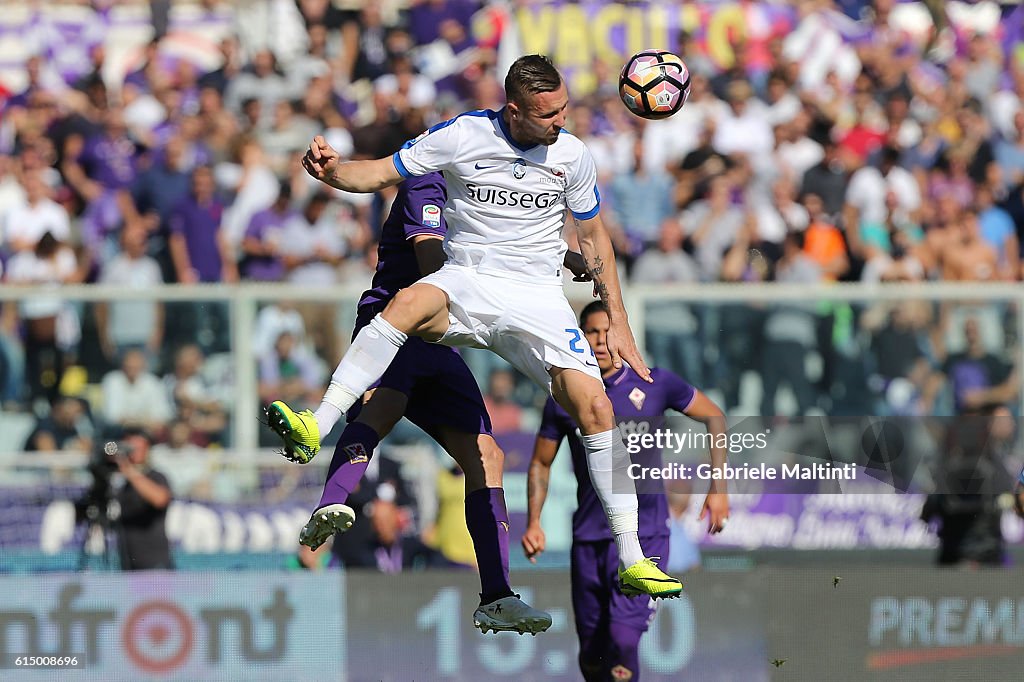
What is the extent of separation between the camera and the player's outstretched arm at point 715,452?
1023 cm

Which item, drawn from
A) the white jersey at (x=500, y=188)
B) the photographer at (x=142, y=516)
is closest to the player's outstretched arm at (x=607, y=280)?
the white jersey at (x=500, y=188)

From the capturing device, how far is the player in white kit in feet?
28.0

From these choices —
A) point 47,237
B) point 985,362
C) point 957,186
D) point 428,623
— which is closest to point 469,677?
point 428,623

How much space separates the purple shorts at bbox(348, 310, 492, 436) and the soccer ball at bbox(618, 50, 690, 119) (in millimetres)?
1668

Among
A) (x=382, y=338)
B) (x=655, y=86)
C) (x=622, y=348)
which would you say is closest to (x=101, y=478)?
(x=382, y=338)

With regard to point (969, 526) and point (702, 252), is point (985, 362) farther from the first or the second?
point (702, 252)

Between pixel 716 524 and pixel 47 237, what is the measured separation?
7850 mm

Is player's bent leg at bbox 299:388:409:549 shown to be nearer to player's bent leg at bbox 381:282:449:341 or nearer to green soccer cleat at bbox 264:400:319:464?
green soccer cleat at bbox 264:400:319:464

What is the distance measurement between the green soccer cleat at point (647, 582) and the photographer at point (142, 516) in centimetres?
531

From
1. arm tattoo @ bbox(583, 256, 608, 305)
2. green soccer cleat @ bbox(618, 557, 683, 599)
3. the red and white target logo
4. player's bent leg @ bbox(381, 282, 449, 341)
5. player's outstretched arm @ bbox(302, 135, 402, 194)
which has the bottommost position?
the red and white target logo

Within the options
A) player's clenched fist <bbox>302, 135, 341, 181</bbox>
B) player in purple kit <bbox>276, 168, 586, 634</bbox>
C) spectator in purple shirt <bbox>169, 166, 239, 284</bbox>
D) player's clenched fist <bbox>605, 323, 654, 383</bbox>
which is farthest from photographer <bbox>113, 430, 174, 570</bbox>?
player's clenched fist <bbox>302, 135, 341, 181</bbox>

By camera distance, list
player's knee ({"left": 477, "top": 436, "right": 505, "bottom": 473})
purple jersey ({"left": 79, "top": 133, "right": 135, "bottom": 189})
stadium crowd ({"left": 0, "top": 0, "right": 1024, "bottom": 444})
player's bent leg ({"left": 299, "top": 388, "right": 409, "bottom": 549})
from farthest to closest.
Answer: purple jersey ({"left": 79, "top": 133, "right": 135, "bottom": 189})
stadium crowd ({"left": 0, "top": 0, "right": 1024, "bottom": 444})
player's knee ({"left": 477, "top": 436, "right": 505, "bottom": 473})
player's bent leg ({"left": 299, "top": 388, "right": 409, "bottom": 549})

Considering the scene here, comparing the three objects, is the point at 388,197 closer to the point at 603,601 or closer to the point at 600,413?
the point at 603,601

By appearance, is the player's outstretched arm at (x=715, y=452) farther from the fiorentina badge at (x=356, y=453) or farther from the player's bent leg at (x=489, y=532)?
the fiorentina badge at (x=356, y=453)
